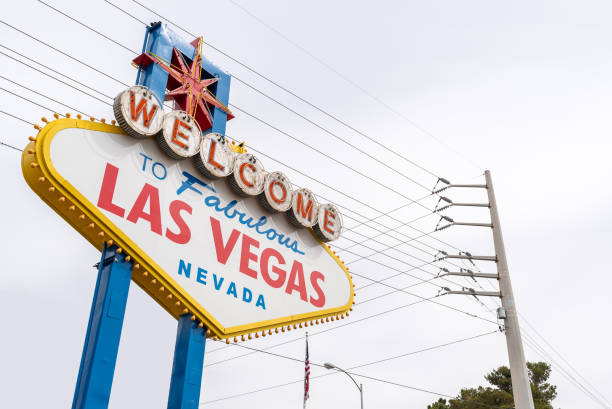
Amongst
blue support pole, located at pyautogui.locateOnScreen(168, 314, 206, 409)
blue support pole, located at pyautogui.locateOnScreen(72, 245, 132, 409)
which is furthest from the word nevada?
blue support pole, located at pyautogui.locateOnScreen(168, 314, 206, 409)

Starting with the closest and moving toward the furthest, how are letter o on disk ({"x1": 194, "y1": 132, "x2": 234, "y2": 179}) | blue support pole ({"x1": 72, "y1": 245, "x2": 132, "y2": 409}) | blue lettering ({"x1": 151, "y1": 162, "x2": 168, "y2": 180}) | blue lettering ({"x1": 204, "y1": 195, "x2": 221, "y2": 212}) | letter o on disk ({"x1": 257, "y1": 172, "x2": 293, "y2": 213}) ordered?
1. blue support pole ({"x1": 72, "y1": 245, "x2": 132, "y2": 409})
2. blue lettering ({"x1": 151, "y1": 162, "x2": 168, "y2": 180})
3. letter o on disk ({"x1": 194, "y1": 132, "x2": 234, "y2": 179})
4. blue lettering ({"x1": 204, "y1": 195, "x2": 221, "y2": 212})
5. letter o on disk ({"x1": 257, "y1": 172, "x2": 293, "y2": 213})

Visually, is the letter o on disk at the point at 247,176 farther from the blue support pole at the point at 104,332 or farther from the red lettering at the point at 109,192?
the blue support pole at the point at 104,332

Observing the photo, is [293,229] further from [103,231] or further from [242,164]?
[103,231]

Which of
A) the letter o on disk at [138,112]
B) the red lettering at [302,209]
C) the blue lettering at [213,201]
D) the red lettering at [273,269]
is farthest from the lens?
the red lettering at [302,209]

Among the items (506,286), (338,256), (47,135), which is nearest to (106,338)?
(47,135)

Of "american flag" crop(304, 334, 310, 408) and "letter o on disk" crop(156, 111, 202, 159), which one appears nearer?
"letter o on disk" crop(156, 111, 202, 159)

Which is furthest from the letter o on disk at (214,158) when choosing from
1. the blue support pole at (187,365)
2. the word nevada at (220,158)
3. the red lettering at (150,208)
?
the blue support pole at (187,365)

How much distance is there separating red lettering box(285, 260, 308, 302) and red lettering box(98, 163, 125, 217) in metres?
5.09

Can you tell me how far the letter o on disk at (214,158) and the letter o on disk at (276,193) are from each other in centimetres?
128

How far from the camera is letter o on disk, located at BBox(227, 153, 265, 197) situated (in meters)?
14.3

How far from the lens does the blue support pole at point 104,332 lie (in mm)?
9703

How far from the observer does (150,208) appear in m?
12.1

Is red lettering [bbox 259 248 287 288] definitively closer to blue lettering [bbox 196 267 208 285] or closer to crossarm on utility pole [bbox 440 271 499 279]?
blue lettering [bbox 196 267 208 285]

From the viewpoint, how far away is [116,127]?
12.2 meters
